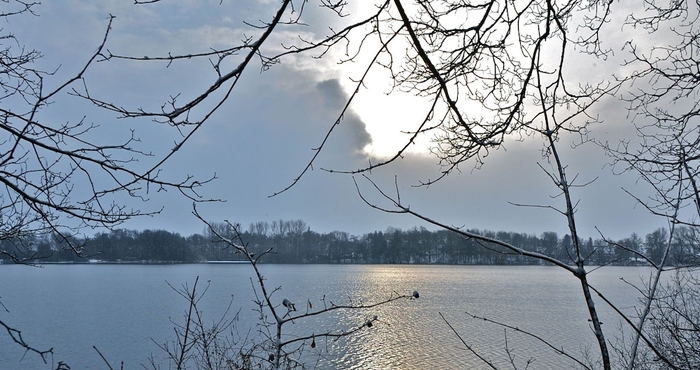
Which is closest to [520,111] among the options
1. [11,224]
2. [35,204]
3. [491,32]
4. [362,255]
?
[491,32]

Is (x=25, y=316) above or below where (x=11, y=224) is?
below

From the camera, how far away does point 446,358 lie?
2330cm

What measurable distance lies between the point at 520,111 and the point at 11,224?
4751 mm

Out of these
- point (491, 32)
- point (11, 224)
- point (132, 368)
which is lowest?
point (132, 368)

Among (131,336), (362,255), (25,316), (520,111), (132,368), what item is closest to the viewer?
(520,111)

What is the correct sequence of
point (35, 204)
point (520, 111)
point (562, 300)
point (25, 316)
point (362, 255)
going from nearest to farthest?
point (520, 111), point (35, 204), point (25, 316), point (562, 300), point (362, 255)

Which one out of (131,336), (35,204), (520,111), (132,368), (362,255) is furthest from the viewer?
(362,255)

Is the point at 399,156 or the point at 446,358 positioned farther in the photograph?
the point at 446,358

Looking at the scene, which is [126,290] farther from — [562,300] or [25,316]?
[562,300]

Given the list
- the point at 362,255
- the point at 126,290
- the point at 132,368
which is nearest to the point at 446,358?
the point at 132,368

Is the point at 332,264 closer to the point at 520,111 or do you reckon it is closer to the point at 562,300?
the point at 562,300

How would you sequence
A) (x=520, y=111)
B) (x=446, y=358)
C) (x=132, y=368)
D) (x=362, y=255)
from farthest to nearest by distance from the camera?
(x=362, y=255) < (x=446, y=358) < (x=132, y=368) < (x=520, y=111)

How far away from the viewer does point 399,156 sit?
7.65 ft

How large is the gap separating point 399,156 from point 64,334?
3162 cm
